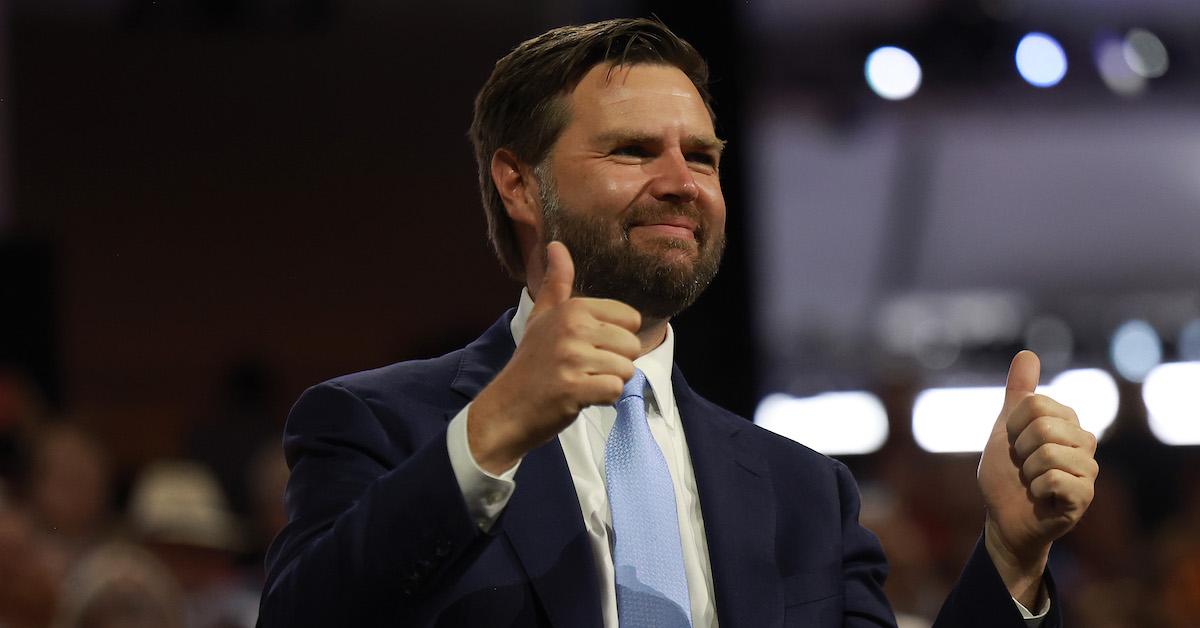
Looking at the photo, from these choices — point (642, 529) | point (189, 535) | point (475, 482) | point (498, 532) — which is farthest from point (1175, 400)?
point (475, 482)

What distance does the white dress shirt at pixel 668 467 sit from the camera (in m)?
1.64

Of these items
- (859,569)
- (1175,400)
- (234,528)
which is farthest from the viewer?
(1175,400)

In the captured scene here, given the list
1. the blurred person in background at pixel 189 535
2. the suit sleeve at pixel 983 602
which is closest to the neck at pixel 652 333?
the suit sleeve at pixel 983 602

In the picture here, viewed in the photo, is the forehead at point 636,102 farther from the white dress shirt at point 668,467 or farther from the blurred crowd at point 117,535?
the blurred crowd at point 117,535

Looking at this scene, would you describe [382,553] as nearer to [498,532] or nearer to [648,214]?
[498,532]

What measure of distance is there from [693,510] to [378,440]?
381 millimetres

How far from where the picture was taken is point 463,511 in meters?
1.38

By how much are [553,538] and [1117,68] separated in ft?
16.1

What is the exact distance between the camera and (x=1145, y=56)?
593 centimetres

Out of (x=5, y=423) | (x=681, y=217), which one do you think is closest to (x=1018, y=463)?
(x=681, y=217)

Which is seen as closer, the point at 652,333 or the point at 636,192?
the point at 636,192

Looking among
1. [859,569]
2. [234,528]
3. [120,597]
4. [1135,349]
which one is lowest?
[1135,349]

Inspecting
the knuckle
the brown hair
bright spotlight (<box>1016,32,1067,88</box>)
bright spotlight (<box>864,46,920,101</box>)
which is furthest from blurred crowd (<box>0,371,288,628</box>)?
bright spotlight (<box>1016,32,1067,88</box>)

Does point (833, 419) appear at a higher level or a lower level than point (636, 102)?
lower
